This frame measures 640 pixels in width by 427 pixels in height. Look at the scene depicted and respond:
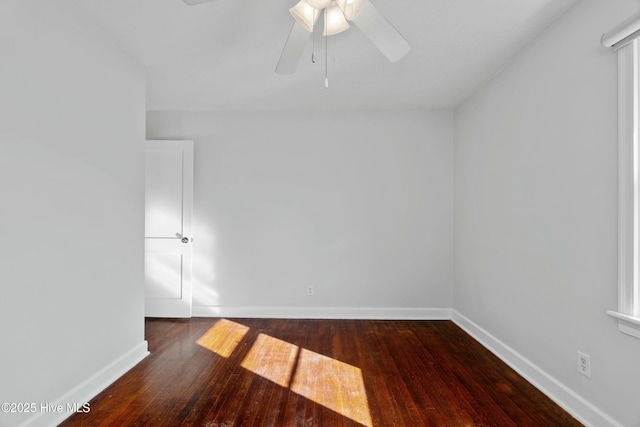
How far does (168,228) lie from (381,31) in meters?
3.40

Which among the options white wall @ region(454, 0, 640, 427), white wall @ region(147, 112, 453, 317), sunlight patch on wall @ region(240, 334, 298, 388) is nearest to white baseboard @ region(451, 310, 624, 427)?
white wall @ region(454, 0, 640, 427)

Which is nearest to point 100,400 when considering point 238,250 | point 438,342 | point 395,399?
point 395,399

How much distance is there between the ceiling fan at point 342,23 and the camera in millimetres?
1827

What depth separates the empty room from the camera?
1.95 meters

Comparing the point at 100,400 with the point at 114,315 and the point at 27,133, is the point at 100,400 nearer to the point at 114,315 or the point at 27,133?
the point at 114,315

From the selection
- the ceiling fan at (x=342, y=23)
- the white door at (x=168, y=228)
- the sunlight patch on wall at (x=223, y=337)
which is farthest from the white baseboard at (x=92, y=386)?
the ceiling fan at (x=342, y=23)

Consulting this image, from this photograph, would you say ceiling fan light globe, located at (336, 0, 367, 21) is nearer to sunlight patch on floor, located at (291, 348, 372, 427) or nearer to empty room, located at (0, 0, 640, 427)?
empty room, located at (0, 0, 640, 427)

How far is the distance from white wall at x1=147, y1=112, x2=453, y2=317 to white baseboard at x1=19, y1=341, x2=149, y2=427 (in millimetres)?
1480

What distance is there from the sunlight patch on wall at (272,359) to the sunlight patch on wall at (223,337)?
21 centimetres

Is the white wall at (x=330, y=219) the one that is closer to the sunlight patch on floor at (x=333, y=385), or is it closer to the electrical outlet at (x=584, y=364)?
the sunlight patch on floor at (x=333, y=385)

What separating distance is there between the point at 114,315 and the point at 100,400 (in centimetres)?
57

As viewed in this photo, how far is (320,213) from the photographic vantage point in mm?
4449

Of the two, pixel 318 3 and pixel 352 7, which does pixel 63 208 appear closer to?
pixel 318 3

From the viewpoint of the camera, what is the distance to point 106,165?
2590mm
